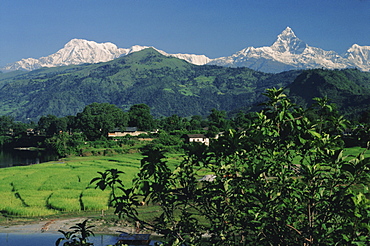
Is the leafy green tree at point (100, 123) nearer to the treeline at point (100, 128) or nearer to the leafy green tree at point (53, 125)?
the treeline at point (100, 128)

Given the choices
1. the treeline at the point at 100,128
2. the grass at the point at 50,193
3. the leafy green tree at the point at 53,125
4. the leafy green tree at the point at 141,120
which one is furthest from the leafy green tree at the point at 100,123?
the grass at the point at 50,193

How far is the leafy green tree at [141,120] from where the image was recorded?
137375 mm

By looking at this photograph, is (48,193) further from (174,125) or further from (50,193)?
(174,125)

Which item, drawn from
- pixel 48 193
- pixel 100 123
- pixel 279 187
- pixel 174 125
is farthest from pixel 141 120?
pixel 279 187

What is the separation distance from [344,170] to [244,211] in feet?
7.65

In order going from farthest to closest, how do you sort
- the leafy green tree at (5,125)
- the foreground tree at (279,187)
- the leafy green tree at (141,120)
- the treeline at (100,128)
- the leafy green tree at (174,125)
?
the leafy green tree at (5,125) → the leafy green tree at (174,125) → the leafy green tree at (141,120) → the treeline at (100,128) → the foreground tree at (279,187)

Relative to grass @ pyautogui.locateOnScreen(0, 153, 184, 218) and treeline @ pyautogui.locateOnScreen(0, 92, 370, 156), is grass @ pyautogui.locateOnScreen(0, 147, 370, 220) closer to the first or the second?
grass @ pyautogui.locateOnScreen(0, 153, 184, 218)

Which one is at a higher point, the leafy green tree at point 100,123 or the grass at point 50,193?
the leafy green tree at point 100,123

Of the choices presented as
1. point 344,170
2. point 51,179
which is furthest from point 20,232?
point 344,170

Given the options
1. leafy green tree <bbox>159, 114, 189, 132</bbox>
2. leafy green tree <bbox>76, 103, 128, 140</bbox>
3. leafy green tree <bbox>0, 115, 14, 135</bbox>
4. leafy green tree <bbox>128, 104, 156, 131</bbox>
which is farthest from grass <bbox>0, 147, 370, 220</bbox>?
leafy green tree <bbox>0, 115, 14, 135</bbox>

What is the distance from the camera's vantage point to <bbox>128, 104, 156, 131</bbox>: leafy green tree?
451 ft

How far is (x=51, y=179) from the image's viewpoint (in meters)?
54.6

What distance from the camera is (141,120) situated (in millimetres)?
138125

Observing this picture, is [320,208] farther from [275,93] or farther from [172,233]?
[172,233]
